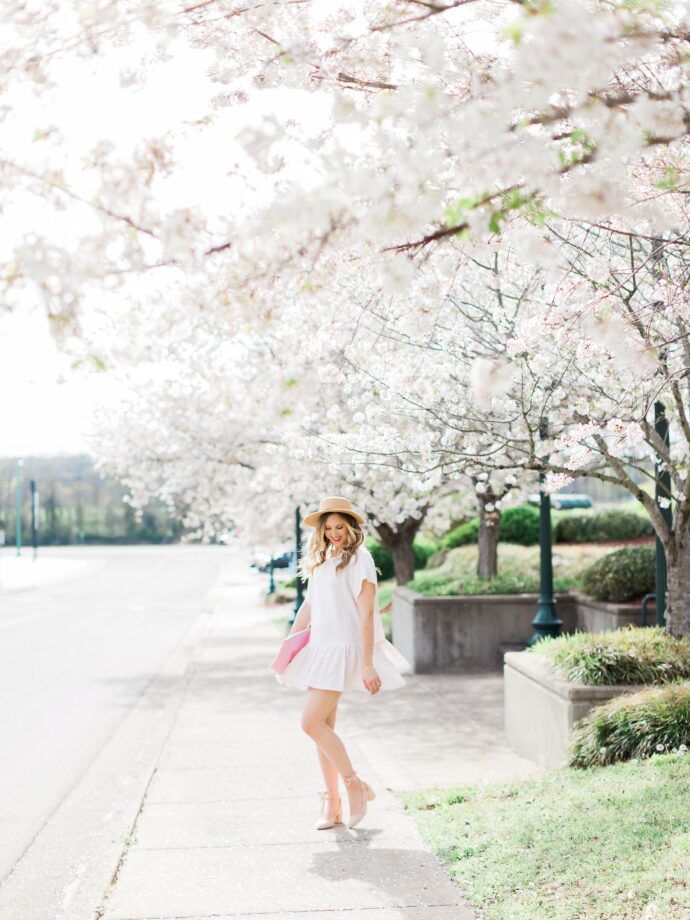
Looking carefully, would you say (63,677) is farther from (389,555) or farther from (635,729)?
(389,555)

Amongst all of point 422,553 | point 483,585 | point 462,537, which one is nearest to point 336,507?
point 483,585

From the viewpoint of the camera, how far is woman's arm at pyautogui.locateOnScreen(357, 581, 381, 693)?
20.9 ft

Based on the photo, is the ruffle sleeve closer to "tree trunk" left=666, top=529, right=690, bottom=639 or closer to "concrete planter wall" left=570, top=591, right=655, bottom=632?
"tree trunk" left=666, top=529, right=690, bottom=639

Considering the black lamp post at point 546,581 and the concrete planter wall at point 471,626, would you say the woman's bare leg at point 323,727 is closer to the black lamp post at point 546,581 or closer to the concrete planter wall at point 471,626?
the black lamp post at point 546,581

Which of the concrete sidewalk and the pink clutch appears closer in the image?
the concrete sidewalk

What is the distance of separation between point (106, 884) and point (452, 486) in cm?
1198

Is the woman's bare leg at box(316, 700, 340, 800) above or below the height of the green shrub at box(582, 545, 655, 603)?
below

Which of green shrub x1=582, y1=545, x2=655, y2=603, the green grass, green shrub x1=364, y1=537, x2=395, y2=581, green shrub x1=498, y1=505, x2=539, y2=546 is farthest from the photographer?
Answer: green shrub x1=364, y1=537, x2=395, y2=581

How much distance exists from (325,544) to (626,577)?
8715 mm

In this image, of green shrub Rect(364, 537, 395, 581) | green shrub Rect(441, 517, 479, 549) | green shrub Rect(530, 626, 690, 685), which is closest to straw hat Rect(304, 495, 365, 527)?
green shrub Rect(530, 626, 690, 685)

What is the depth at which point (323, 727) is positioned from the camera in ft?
21.0

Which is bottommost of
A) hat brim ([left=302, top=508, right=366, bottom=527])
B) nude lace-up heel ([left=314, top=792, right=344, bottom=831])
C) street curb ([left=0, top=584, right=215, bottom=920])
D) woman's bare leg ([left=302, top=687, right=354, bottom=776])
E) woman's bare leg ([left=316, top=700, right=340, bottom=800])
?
street curb ([left=0, top=584, right=215, bottom=920])

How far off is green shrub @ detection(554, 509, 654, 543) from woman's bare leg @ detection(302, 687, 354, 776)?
23051 mm

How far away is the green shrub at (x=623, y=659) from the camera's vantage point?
816cm
